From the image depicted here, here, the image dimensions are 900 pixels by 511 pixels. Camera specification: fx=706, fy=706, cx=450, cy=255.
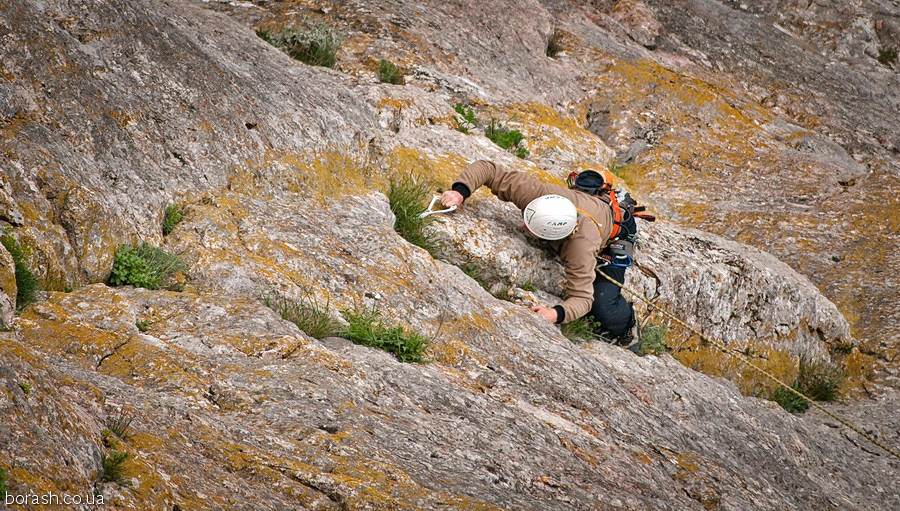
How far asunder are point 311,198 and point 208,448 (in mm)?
3993

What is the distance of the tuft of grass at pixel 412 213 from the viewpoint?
26.6 ft

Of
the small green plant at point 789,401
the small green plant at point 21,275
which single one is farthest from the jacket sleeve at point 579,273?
the small green plant at point 21,275

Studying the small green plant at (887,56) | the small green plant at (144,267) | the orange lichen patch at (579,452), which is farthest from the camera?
the small green plant at (887,56)

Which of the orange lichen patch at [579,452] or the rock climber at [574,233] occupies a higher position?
the rock climber at [574,233]

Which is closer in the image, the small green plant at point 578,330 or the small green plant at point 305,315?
the small green plant at point 305,315

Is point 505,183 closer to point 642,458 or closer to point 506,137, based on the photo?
point 506,137

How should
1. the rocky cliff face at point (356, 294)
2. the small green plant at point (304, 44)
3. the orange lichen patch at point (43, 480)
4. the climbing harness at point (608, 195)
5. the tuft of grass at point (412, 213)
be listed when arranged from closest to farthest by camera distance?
the orange lichen patch at point (43, 480) < the rocky cliff face at point (356, 294) < the tuft of grass at point (412, 213) < the climbing harness at point (608, 195) < the small green plant at point (304, 44)

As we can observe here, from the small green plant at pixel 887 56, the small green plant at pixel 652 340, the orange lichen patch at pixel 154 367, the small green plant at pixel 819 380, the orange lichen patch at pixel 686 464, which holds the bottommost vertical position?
the small green plant at pixel 819 380

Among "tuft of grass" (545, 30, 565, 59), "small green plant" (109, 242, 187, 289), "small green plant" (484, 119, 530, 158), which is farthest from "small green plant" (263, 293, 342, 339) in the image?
"tuft of grass" (545, 30, 565, 59)

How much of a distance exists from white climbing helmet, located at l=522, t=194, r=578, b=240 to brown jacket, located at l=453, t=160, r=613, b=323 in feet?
0.86

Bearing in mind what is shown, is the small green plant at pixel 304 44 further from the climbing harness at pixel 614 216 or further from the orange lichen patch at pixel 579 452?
the orange lichen patch at pixel 579 452

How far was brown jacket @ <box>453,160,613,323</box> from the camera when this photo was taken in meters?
8.53

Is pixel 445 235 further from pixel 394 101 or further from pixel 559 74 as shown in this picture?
pixel 559 74

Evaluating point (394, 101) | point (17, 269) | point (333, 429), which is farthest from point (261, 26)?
point (333, 429)
